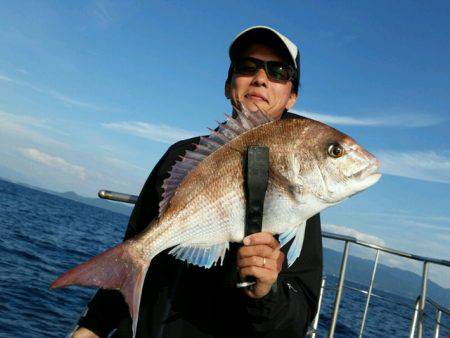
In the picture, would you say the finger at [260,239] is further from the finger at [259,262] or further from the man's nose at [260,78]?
the man's nose at [260,78]

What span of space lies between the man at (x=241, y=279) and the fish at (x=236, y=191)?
0.19 meters

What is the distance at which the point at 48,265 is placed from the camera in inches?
742

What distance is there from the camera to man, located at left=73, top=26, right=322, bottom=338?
2.24 m

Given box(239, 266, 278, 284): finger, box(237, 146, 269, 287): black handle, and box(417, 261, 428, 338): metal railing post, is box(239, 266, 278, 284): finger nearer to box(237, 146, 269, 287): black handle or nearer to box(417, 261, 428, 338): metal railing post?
box(237, 146, 269, 287): black handle

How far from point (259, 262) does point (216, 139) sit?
0.78 meters

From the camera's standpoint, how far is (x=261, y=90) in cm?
327

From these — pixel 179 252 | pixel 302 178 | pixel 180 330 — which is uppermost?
pixel 302 178

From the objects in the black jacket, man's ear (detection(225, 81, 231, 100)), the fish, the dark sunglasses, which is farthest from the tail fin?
man's ear (detection(225, 81, 231, 100))

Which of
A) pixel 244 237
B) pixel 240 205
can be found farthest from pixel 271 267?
pixel 240 205

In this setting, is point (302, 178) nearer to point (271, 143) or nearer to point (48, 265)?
point (271, 143)

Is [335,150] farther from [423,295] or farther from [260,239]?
[423,295]

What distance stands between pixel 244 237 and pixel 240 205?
18 centimetres

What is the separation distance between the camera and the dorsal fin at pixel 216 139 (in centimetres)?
239

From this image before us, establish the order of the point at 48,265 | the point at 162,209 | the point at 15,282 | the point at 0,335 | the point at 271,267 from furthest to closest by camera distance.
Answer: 1. the point at 48,265
2. the point at 15,282
3. the point at 0,335
4. the point at 162,209
5. the point at 271,267
